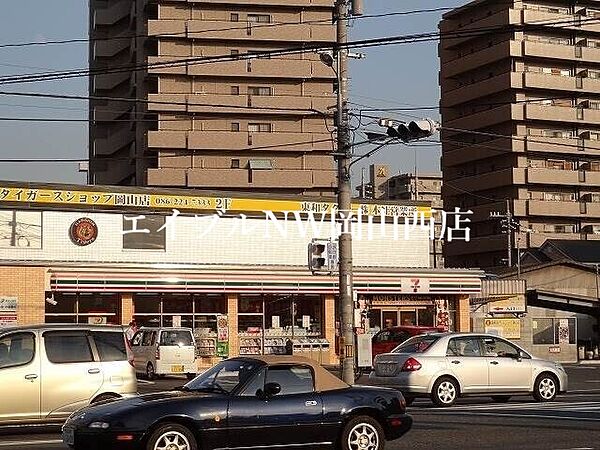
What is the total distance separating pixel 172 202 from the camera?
4400cm

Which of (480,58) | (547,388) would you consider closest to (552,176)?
(480,58)

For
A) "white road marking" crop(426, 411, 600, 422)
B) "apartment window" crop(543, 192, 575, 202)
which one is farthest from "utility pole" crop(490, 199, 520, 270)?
"white road marking" crop(426, 411, 600, 422)

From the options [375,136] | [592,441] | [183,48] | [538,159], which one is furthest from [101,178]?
[592,441]

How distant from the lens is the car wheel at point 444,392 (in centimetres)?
2231

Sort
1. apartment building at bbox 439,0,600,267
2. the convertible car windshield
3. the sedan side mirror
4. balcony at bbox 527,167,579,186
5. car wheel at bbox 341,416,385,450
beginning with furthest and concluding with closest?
apartment building at bbox 439,0,600,267 → balcony at bbox 527,167,579,186 → car wheel at bbox 341,416,385,450 → the convertible car windshield → the sedan side mirror

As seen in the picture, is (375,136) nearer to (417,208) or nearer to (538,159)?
(417,208)

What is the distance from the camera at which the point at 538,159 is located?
267 ft

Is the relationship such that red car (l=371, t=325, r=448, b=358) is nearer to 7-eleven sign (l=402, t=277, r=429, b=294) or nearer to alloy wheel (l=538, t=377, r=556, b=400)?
7-eleven sign (l=402, t=277, r=429, b=294)

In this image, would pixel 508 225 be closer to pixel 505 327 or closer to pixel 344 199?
pixel 505 327

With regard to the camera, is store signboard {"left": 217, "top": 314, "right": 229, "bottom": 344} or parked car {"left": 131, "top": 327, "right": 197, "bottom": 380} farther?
store signboard {"left": 217, "top": 314, "right": 229, "bottom": 344}

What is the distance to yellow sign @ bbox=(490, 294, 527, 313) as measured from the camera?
159ft

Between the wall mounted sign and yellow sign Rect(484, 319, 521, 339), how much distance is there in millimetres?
17914

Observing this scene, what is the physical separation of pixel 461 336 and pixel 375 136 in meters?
5.92

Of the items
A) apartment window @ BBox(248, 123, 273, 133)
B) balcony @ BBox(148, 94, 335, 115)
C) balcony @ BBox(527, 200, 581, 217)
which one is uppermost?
balcony @ BBox(148, 94, 335, 115)
